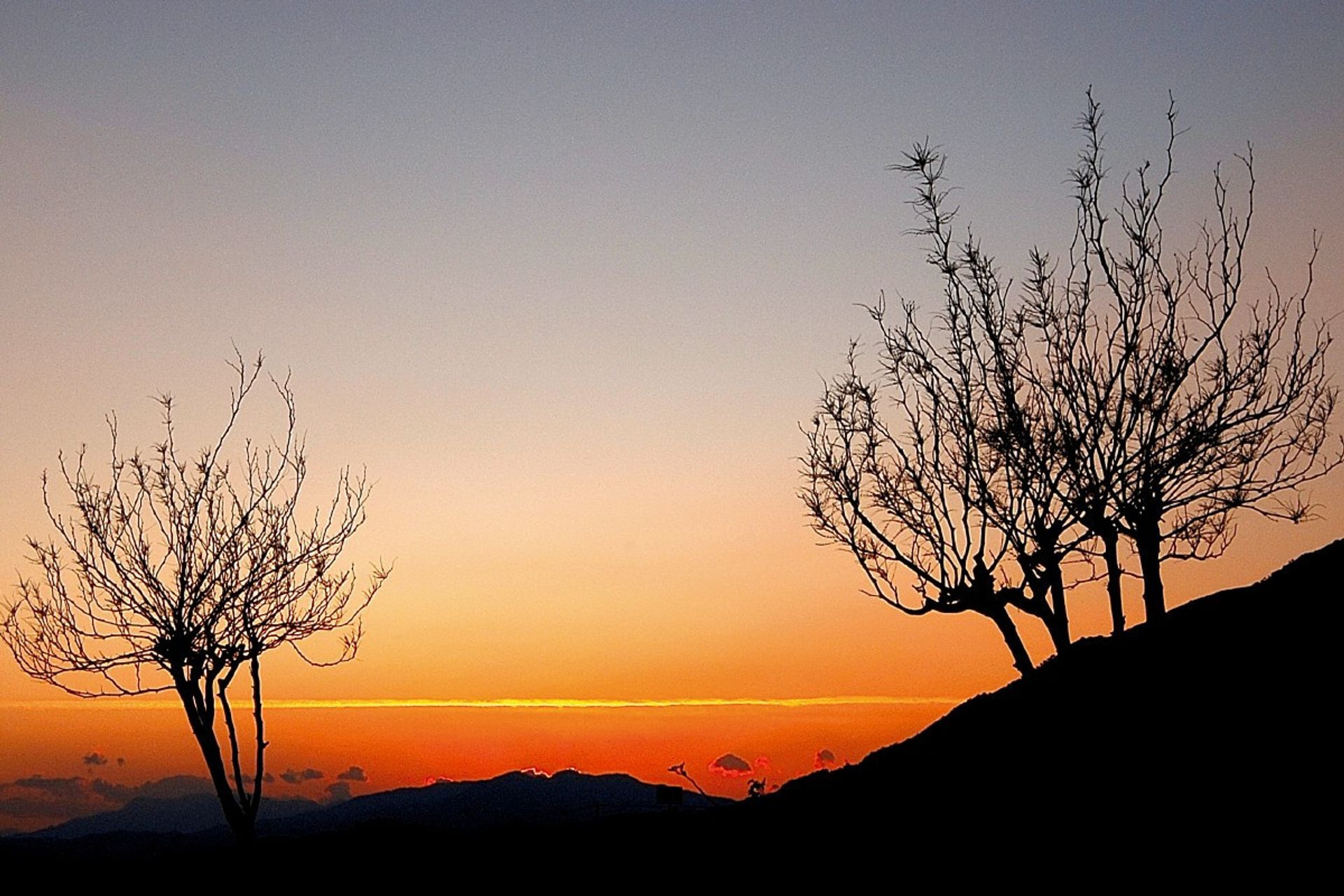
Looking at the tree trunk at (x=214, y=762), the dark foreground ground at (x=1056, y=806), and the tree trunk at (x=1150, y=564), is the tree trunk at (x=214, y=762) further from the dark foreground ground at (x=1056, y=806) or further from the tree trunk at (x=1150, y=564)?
the tree trunk at (x=1150, y=564)

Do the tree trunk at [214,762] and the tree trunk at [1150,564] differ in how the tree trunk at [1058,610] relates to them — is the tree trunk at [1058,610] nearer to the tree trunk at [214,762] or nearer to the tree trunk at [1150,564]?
the tree trunk at [1150,564]

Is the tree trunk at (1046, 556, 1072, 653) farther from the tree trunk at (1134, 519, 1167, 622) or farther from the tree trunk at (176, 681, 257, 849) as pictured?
the tree trunk at (176, 681, 257, 849)

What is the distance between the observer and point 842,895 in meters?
16.0

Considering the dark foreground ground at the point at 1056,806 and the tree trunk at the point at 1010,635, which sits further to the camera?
the tree trunk at the point at 1010,635

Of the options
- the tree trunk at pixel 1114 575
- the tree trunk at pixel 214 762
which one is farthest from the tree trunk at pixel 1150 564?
the tree trunk at pixel 214 762

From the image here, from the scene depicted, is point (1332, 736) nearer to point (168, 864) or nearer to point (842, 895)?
point (842, 895)

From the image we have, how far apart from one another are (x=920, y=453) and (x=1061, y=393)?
126 inches

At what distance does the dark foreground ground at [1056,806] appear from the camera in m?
14.2

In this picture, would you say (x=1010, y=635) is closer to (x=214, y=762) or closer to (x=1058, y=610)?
(x=1058, y=610)

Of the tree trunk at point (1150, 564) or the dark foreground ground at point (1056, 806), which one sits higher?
the tree trunk at point (1150, 564)

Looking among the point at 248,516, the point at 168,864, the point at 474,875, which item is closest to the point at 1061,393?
the point at 474,875

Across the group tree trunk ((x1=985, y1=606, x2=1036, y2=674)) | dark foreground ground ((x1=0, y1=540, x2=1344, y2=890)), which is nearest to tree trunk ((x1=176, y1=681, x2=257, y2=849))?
dark foreground ground ((x1=0, y1=540, x2=1344, y2=890))

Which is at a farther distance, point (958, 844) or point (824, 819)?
point (824, 819)

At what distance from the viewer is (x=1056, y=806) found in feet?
53.9
